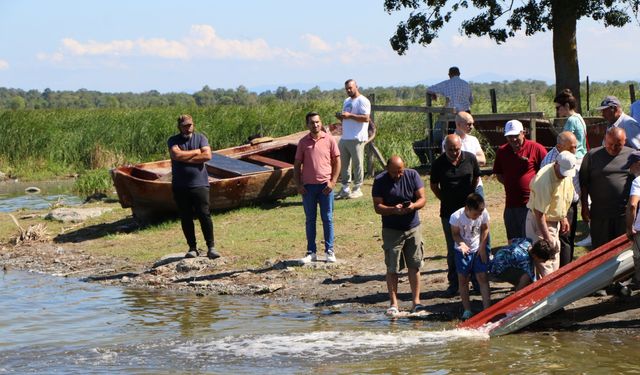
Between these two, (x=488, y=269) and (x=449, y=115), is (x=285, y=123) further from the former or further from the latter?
(x=488, y=269)

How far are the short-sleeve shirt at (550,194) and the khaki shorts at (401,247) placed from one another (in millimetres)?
1292

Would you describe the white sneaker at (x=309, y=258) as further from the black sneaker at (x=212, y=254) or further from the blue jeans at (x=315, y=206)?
the black sneaker at (x=212, y=254)

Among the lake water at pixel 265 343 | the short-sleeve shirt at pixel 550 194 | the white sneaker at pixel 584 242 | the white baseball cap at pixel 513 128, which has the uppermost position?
the white baseball cap at pixel 513 128

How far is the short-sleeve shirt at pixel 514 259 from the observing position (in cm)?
1055

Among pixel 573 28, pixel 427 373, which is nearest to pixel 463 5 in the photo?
pixel 573 28

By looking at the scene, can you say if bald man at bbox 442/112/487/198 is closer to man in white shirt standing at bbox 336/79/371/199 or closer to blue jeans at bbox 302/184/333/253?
blue jeans at bbox 302/184/333/253

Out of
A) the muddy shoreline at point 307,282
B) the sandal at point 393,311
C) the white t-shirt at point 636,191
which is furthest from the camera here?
the sandal at point 393,311

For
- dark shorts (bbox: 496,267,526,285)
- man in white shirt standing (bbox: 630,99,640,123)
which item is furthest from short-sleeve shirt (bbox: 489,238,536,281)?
man in white shirt standing (bbox: 630,99,640,123)

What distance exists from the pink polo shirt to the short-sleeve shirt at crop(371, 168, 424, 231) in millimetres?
2608

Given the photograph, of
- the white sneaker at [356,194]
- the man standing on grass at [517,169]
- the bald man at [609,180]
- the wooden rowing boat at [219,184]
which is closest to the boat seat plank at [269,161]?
the wooden rowing boat at [219,184]

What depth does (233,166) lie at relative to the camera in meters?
18.9

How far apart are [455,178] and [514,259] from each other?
109 cm

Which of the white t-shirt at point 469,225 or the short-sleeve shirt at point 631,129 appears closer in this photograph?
the white t-shirt at point 469,225

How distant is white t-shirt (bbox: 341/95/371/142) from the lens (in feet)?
59.6
